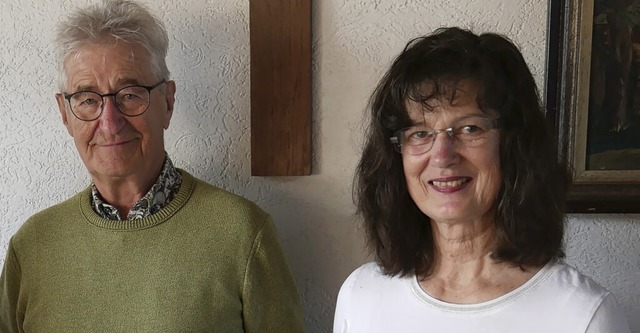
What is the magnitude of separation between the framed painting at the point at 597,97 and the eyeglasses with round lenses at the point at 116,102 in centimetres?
99

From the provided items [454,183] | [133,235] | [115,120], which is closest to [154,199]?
[133,235]

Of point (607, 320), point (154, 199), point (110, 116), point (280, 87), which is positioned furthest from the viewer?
point (280, 87)

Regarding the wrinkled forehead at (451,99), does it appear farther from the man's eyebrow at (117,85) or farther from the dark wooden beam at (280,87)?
the man's eyebrow at (117,85)

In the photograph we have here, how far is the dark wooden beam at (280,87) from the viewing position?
161cm

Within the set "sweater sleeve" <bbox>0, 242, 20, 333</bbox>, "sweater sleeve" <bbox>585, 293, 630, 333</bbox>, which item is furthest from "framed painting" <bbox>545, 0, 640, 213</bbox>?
Answer: "sweater sleeve" <bbox>0, 242, 20, 333</bbox>

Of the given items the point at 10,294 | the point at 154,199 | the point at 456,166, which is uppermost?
the point at 456,166

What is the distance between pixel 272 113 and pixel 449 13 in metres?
0.52

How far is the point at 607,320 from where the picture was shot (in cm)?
102

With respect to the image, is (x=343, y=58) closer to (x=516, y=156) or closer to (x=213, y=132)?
(x=213, y=132)

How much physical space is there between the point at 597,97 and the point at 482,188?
0.65m

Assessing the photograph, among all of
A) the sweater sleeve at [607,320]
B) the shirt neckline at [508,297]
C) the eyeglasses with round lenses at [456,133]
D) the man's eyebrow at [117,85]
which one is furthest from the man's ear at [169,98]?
the sweater sleeve at [607,320]

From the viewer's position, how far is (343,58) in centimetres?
164

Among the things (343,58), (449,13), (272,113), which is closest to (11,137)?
(272,113)

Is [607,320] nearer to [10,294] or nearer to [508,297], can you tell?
[508,297]
